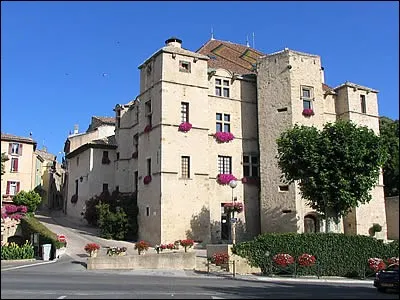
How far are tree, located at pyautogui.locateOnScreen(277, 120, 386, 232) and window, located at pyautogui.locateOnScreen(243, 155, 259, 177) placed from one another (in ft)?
27.8

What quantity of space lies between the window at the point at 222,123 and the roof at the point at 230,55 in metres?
4.82

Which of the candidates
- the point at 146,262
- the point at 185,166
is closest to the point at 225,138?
the point at 185,166

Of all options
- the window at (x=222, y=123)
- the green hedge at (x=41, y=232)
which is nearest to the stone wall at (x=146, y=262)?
the green hedge at (x=41, y=232)

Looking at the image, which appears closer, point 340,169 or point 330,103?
point 340,169

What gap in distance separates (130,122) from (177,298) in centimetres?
3440

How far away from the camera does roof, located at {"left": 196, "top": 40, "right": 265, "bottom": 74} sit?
42688 millimetres

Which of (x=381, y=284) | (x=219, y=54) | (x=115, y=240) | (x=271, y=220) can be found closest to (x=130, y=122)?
(x=219, y=54)

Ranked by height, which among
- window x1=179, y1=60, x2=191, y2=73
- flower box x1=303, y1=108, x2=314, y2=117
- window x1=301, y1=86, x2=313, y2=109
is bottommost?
flower box x1=303, y1=108, x2=314, y2=117

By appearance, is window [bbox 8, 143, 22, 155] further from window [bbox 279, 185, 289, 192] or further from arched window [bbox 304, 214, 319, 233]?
arched window [bbox 304, 214, 319, 233]

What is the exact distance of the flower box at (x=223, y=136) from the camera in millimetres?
38562

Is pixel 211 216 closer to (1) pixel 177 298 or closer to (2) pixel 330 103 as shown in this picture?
(2) pixel 330 103

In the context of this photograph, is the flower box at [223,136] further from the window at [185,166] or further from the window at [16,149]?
the window at [16,149]

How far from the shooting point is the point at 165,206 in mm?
34344

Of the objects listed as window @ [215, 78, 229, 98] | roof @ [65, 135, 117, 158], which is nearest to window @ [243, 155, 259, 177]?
window @ [215, 78, 229, 98]
